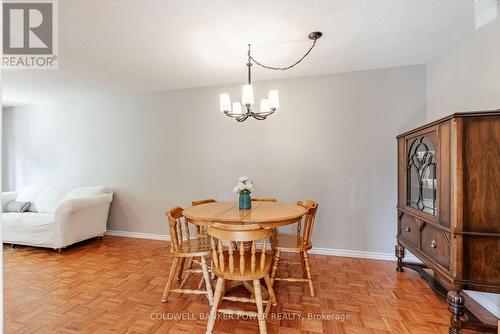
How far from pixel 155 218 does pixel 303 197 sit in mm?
2328

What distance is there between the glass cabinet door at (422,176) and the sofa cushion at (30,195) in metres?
5.28

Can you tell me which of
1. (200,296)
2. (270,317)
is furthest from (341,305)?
(200,296)

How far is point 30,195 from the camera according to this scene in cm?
415

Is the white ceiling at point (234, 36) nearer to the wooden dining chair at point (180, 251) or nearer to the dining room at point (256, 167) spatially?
the dining room at point (256, 167)

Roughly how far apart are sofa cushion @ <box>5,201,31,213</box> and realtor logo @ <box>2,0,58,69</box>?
2.19 m

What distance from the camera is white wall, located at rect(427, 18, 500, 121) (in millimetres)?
2012

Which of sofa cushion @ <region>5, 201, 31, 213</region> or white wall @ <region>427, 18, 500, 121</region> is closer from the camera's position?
white wall @ <region>427, 18, 500, 121</region>

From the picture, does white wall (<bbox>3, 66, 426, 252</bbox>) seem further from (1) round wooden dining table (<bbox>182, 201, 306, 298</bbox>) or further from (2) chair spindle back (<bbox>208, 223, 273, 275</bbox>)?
(2) chair spindle back (<bbox>208, 223, 273, 275</bbox>)

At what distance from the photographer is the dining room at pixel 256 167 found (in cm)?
186

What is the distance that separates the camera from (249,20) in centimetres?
208

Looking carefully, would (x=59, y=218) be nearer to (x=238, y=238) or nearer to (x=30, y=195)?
(x=30, y=195)

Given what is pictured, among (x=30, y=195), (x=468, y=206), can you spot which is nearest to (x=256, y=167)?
(x=468, y=206)

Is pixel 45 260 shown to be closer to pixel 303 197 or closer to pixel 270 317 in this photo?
pixel 270 317

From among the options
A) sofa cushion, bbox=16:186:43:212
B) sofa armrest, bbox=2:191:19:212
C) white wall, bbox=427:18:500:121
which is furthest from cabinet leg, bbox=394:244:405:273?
sofa armrest, bbox=2:191:19:212
